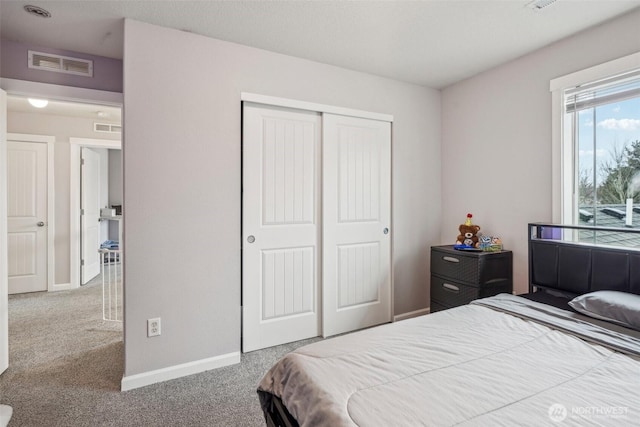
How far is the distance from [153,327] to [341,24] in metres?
2.48

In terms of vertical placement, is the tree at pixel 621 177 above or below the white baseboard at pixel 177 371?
above

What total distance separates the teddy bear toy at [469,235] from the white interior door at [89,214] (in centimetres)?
507

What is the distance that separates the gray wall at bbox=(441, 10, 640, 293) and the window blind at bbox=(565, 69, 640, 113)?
0.14 metres

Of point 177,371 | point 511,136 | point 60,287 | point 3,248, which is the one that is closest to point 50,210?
point 60,287

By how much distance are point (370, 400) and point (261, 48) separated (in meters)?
2.56

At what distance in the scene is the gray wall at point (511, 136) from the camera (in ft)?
7.72

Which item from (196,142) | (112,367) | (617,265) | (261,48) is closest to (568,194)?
(617,265)

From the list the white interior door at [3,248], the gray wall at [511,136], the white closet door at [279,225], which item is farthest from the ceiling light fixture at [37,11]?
the gray wall at [511,136]

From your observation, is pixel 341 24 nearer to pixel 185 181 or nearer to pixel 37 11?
pixel 185 181

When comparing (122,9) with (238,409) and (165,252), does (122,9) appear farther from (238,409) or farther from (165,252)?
(238,409)

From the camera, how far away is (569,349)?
1.38 m

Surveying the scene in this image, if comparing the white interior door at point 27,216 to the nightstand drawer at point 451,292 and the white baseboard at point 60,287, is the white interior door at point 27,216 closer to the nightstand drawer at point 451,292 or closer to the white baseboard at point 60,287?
the white baseboard at point 60,287

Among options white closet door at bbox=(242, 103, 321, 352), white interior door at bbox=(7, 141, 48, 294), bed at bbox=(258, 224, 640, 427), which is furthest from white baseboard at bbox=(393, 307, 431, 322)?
white interior door at bbox=(7, 141, 48, 294)

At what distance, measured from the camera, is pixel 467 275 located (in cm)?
274
